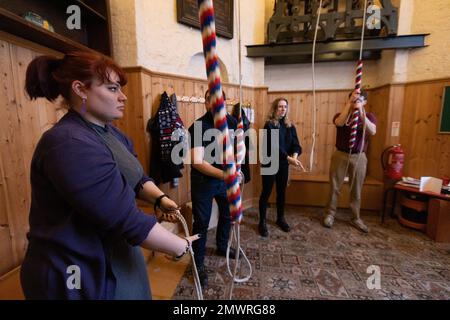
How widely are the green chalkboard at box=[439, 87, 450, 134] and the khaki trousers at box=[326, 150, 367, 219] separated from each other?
3.09 feet

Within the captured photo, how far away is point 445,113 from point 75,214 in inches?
129

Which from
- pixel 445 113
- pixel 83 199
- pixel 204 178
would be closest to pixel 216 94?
pixel 83 199

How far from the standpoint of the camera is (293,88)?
3141mm

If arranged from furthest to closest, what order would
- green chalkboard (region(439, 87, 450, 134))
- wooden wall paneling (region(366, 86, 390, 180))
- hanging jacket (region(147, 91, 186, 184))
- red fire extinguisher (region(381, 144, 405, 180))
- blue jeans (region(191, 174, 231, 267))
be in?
1. wooden wall paneling (region(366, 86, 390, 180))
2. red fire extinguisher (region(381, 144, 405, 180))
3. green chalkboard (region(439, 87, 450, 134))
4. hanging jacket (region(147, 91, 186, 184))
5. blue jeans (region(191, 174, 231, 267))

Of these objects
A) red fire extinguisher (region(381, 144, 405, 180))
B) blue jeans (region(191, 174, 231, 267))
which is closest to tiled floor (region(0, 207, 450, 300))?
blue jeans (region(191, 174, 231, 267))

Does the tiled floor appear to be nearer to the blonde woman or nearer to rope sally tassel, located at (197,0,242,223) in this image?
the blonde woman

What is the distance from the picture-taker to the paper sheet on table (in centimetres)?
213

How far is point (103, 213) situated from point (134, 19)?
2015mm

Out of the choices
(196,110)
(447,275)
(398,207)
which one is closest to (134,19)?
(196,110)

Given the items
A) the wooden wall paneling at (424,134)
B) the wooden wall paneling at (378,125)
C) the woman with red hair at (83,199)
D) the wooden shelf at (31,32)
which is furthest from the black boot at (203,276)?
the wooden wall paneling at (424,134)

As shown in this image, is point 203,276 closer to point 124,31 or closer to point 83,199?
point 83,199

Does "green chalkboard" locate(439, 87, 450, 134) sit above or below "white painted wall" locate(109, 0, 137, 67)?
below

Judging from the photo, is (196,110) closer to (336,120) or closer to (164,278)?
(336,120)

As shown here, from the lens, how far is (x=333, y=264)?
68.9 inches
